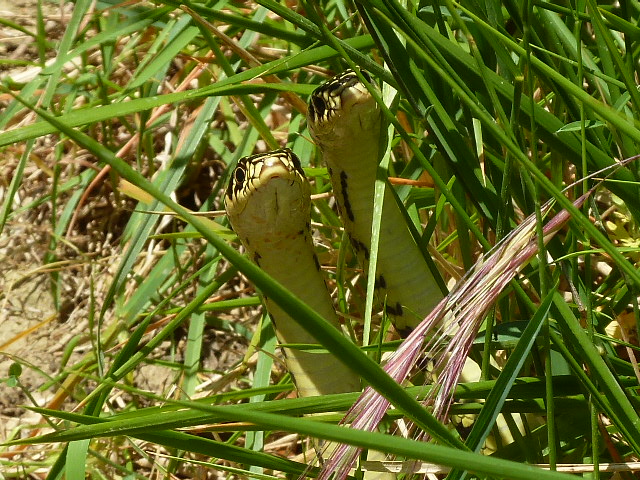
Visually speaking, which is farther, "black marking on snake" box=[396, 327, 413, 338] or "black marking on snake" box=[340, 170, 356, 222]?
"black marking on snake" box=[396, 327, 413, 338]

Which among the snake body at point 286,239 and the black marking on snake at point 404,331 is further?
the black marking on snake at point 404,331

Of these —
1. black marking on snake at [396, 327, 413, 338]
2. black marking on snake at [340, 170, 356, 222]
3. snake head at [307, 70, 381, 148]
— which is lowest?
black marking on snake at [396, 327, 413, 338]

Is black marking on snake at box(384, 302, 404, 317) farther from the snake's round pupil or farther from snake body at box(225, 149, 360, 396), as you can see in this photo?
the snake's round pupil

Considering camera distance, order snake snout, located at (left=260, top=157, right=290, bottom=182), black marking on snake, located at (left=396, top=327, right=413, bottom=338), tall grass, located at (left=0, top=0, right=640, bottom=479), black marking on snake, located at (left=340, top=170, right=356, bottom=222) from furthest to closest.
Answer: black marking on snake, located at (left=396, top=327, right=413, bottom=338), black marking on snake, located at (left=340, top=170, right=356, bottom=222), snake snout, located at (left=260, top=157, right=290, bottom=182), tall grass, located at (left=0, top=0, right=640, bottom=479)

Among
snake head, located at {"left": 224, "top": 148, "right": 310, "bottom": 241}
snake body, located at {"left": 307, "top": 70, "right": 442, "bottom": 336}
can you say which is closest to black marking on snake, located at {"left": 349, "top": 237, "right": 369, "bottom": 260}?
snake body, located at {"left": 307, "top": 70, "right": 442, "bottom": 336}

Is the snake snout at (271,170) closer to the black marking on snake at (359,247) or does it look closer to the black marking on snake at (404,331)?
the black marking on snake at (359,247)

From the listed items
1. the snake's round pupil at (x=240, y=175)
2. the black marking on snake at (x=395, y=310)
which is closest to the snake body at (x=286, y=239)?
the snake's round pupil at (x=240, y=175)

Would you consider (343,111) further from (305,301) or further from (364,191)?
(305,301)
